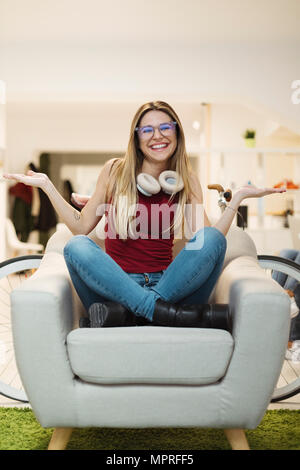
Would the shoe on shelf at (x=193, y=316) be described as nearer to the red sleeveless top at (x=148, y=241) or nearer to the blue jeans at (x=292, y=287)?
the red sleeveless top at (x=148, y=241)

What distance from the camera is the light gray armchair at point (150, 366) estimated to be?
1.45 meters

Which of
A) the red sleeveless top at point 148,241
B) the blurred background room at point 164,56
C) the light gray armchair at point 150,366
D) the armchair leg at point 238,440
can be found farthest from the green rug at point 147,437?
the blurred background room at point 164,56

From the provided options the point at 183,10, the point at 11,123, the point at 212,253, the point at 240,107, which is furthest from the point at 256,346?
the point at 11,123

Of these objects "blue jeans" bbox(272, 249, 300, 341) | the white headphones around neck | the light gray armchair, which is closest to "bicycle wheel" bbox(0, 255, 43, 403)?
the light gray armchair

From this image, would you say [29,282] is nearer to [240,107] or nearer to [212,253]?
[212,253]

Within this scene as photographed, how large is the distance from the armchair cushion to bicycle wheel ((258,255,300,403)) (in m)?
0.73

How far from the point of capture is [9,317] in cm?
241

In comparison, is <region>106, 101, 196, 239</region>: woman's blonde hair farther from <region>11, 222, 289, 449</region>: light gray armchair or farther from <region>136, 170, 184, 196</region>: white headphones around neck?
<region>11, 222, 289, 449</region>: light gray armchair

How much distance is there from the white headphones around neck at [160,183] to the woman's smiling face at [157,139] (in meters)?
0.07

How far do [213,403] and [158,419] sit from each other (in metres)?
0.17

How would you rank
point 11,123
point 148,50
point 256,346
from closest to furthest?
point 256,346
point 148,50
point 11,123

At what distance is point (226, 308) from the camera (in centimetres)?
158

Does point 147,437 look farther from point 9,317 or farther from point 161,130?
point 161,130
